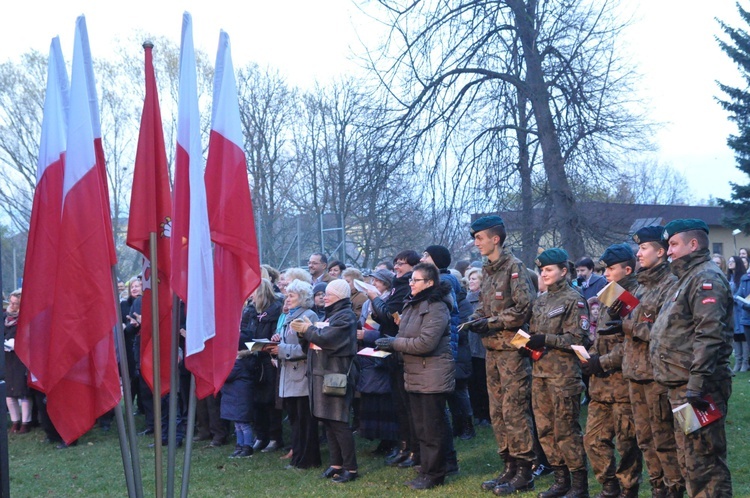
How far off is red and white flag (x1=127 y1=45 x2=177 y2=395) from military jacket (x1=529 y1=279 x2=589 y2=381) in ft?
11.0

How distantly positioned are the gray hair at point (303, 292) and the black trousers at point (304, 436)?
106 cm

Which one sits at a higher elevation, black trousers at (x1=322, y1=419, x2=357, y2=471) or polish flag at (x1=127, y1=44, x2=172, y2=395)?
polish flag at (x1=127, y1=44, x2=172, y2=395)

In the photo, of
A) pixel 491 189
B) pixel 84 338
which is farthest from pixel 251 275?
pixel 491 189

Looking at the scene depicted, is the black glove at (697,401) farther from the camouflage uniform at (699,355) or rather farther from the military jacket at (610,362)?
the military jacket at (610,362)

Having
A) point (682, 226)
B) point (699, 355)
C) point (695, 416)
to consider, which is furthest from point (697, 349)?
point (682, 226)

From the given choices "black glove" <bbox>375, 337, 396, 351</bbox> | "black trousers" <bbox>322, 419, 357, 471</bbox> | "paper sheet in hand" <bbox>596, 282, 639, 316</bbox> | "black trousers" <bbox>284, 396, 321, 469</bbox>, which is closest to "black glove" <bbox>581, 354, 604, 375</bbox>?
"paper sheet in hand" <bbox>596, 282, 639, 316</bbox>

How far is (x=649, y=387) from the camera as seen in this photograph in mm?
5969

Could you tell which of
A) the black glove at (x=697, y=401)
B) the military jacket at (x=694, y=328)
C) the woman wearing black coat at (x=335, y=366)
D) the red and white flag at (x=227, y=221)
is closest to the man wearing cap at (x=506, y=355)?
the woman wearing black coat at (x=335, y=366)

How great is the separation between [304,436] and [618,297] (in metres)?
4.33

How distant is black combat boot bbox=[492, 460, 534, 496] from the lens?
288 inches

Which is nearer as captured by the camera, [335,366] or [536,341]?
[536,341]

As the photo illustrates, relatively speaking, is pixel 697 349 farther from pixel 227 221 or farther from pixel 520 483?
pixel 227 221

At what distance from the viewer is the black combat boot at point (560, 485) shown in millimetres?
7078

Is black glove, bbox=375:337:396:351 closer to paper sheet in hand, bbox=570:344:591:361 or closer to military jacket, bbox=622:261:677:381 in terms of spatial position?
paper sheet in hand, bbox=570:344:591:361
